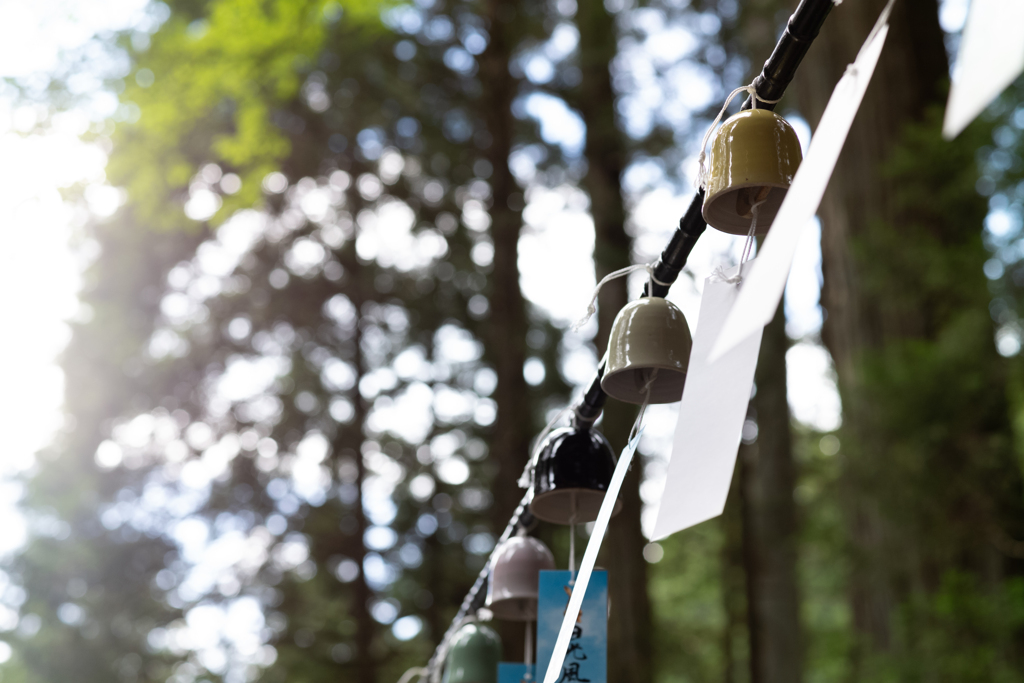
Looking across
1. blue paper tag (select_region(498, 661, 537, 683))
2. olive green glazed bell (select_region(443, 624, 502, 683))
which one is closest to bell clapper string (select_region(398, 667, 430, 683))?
olive green glazed bell (select_region(443, 624, 502, 683))

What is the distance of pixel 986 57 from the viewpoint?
0.79 meters

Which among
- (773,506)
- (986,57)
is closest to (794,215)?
(986,57)

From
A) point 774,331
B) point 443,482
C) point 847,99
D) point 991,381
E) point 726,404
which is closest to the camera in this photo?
point 847,99

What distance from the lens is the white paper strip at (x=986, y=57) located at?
29.8 inches

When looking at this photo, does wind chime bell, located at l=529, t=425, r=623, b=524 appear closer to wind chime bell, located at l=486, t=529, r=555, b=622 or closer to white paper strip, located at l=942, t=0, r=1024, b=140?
wind chime bell, located at l=486, t=529, r=555, b=622

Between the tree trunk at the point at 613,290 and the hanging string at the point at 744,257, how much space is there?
463 centimetres

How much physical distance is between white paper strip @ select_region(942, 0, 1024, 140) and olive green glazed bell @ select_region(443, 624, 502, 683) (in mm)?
1858

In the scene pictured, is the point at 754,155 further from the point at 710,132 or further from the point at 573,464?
the point at 573,464

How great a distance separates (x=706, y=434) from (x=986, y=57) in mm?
616

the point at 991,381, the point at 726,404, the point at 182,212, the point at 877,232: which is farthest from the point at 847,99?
the point at 182,212

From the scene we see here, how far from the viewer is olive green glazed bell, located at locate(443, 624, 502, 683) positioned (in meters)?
2.21

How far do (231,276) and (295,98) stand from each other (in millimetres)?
2792

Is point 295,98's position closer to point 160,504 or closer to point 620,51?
point 620,51

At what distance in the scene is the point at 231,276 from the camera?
12516 mm
